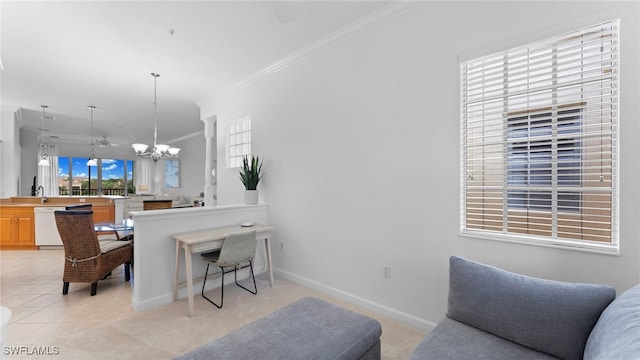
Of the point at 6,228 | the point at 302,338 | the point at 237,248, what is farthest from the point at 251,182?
the point at 6,228

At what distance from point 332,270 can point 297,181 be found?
1.14 meters

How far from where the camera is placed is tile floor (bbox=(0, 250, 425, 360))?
84.0 inches

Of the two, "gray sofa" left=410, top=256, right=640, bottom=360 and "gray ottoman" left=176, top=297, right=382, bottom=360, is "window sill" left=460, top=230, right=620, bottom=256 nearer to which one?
"gray sofa" left=410, top=256, right=640, bottom=360

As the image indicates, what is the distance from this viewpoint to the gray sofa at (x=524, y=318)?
125 centimetres

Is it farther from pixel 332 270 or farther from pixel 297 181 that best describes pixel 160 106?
pixel 332 270

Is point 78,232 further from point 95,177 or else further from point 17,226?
point 95,177

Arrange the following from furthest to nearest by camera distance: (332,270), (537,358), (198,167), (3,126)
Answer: (198,167)
(3,126)
(332,270)
(537,358)

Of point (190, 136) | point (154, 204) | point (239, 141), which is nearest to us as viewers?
point (239, 141)

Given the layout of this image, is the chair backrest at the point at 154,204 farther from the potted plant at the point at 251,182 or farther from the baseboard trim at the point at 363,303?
the baseboard trim at the point at 363,303

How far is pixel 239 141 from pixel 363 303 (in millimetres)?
3037

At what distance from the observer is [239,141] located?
4.49m

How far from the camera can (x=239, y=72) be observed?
158 inches

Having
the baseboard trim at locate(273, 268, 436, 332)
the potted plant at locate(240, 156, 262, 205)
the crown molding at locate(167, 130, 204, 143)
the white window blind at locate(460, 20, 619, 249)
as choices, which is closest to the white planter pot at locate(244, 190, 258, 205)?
the potted plant at locate(240, 156, 262, 205)

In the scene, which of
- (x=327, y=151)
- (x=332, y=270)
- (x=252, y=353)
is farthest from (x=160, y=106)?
(x=252, y=353)
